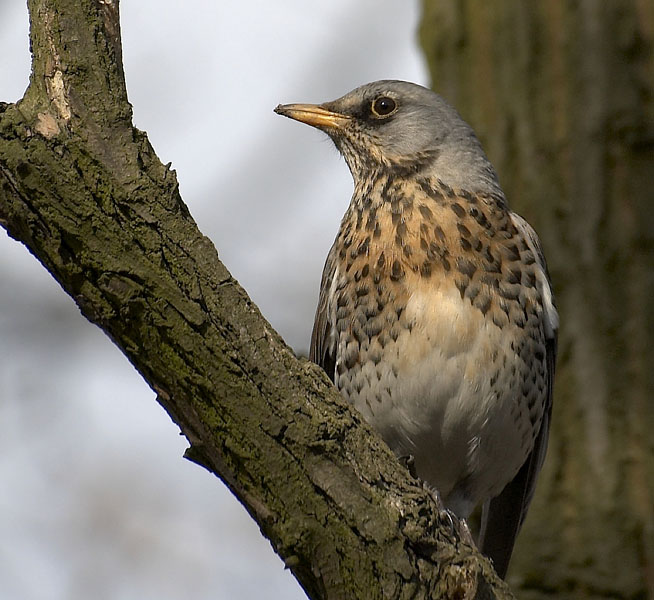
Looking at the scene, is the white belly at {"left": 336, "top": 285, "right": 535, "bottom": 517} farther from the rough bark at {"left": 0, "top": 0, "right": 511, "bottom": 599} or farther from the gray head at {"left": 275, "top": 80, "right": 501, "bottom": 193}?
the rough bark at {"left": 0, "top": 0, "right": 511, "bottom": 599}

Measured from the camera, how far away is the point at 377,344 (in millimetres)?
4660

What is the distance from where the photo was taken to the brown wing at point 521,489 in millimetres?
4895

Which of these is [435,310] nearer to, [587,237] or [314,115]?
[587,237]

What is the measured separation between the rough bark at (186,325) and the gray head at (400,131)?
90.3 inches

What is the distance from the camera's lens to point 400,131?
5.30 m

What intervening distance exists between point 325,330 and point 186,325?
2141 millimetres

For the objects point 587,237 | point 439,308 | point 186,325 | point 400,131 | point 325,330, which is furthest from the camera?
point 400,131

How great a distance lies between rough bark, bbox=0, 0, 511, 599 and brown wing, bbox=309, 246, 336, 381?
1.87 metres

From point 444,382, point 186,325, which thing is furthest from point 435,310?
point 186,325

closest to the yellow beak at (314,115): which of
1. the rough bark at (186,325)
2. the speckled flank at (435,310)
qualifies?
the speckled flank at (435,310)

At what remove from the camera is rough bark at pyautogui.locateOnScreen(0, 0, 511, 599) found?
288 cm

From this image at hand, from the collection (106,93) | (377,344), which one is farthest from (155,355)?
(377,344)

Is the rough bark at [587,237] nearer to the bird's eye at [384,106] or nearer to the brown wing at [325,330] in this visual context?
the bird's eye at [384,106]

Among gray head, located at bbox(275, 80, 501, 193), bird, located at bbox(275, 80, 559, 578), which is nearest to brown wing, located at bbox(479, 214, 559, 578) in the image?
bird, located at bbox(275, 80, 559, 578)
